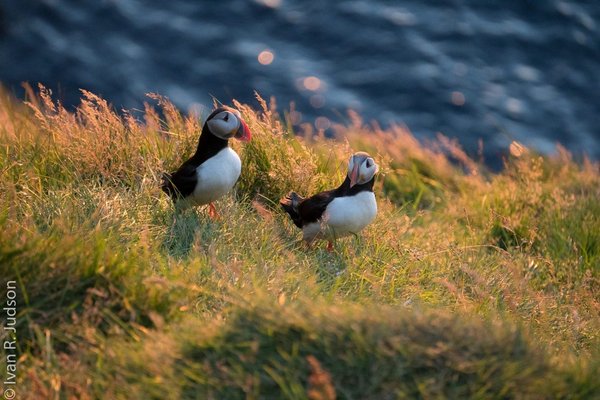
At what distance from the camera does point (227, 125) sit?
5672 mm

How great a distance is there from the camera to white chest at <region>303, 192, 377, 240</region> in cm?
546

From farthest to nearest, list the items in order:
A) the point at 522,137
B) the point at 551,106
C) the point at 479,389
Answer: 1. the point at 551,106
2. the point at 522,137
3. the point at 479,389

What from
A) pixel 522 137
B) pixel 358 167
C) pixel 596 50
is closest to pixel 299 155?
pixel 358 167

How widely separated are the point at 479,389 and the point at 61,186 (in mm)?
3256

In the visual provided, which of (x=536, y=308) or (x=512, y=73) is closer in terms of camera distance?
(x=536, y=308)

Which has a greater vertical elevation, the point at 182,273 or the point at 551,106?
the point at 182,273

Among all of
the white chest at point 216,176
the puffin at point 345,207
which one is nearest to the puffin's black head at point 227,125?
the white chest at point 216,176

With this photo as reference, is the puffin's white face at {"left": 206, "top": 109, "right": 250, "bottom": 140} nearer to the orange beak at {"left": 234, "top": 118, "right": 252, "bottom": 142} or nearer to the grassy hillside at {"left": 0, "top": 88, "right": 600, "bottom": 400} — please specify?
the orange beak at {"left": 234, "top": 118, "right": 252, "bottom": 142}

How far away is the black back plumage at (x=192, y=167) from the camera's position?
5.71 meters

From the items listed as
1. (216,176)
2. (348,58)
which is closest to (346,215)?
(216,176)

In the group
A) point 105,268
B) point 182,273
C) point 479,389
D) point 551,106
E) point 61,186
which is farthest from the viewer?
point 551,106

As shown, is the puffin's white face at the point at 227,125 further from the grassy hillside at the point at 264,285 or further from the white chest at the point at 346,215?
the white chest at the point at 346,215

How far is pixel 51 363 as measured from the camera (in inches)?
154

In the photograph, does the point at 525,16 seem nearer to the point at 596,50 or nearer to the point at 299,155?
the point at 596,50
